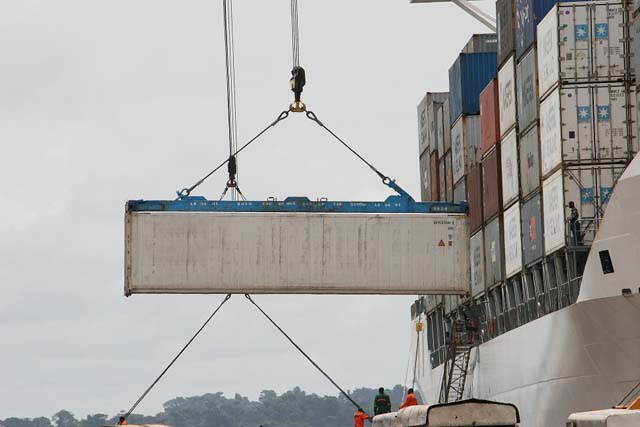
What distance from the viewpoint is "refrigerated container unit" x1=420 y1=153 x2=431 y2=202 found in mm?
60541

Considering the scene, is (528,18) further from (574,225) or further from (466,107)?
(466,107)

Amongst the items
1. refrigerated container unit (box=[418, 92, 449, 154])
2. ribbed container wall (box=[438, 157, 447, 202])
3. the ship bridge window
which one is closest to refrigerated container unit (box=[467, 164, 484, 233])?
ribbed container wall (box=[438, 157, 447, 202])

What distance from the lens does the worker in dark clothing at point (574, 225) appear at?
1517 inches

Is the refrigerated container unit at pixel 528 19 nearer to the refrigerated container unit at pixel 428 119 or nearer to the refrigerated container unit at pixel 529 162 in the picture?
the refrigerated container unit at pixel 529 162

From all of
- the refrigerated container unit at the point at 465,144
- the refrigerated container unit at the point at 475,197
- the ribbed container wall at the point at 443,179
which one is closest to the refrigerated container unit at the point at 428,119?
the ribbed container wall at the point at 443,179

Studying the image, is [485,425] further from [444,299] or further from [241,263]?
[444,299]

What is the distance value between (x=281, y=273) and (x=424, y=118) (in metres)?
16.7

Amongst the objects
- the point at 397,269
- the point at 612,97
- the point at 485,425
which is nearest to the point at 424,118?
the point at 397,269

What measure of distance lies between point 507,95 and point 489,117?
2509mm

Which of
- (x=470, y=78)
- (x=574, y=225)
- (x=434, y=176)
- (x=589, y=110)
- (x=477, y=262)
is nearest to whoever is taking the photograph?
(x=574, y=225)

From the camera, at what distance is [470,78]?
52.6 m

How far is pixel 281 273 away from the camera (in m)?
47.2

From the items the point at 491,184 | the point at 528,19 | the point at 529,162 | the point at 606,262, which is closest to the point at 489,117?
the point at 491,184

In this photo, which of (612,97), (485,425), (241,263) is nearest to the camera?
(485,425)
